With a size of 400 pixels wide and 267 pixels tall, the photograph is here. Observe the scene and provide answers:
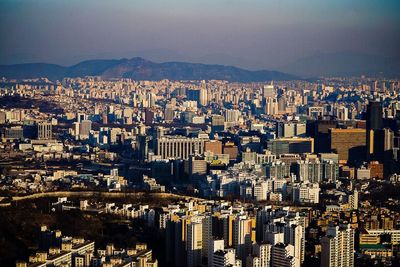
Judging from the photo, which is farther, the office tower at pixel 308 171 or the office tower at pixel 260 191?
the office tower at pixel 308 171

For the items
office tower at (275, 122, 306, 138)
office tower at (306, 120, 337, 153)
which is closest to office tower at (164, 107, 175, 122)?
office tower at (275, 122, 306, 138)

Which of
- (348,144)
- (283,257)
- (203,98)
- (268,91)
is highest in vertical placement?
(268,91)

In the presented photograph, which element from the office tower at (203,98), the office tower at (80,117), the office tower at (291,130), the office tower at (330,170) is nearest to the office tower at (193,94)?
the office tower at (203,98)

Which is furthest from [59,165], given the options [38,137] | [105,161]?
[38,137]

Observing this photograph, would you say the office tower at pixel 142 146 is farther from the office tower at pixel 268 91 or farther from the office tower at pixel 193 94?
the office tower at pixel 193 94

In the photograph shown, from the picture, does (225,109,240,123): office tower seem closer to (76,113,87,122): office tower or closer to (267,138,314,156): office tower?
(76,113,87,122): office tower

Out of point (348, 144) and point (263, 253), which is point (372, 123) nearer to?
point (348, 144)

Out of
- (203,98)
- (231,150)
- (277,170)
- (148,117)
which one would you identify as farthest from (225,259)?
(203,98)
